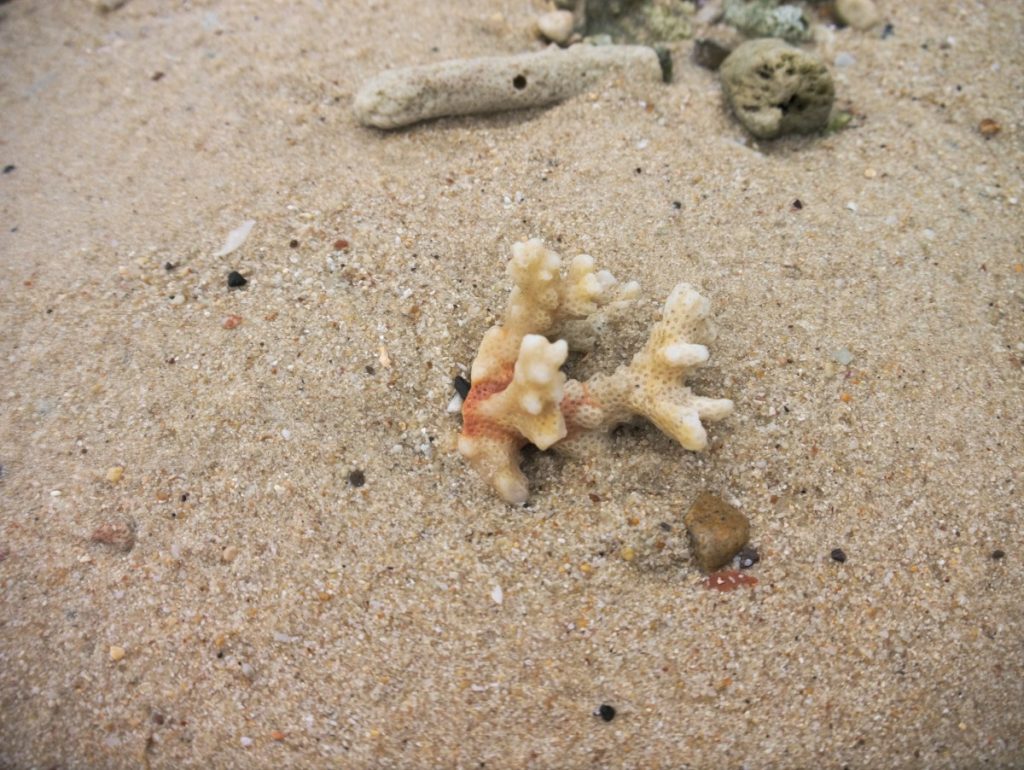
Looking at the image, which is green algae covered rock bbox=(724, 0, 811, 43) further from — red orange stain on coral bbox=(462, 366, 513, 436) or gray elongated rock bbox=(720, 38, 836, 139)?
red orange stain on coral bbox=(462, 366, 513, 436)

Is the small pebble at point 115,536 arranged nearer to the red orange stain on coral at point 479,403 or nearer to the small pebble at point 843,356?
the red orange stain on coral at point 479,403

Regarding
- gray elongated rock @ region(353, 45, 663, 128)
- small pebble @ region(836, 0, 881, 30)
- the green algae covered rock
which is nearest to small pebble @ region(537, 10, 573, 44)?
gray elongated rock @ region(353, 45, 663, 128)

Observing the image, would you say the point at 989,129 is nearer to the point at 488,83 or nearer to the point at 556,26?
the point at 556,26

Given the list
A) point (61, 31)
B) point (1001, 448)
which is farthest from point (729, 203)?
point (61, 31)

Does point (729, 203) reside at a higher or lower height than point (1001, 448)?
higher

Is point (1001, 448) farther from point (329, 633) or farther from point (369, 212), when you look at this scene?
point (369, 212)

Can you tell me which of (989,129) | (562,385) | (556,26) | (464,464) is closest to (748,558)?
(562,385)
